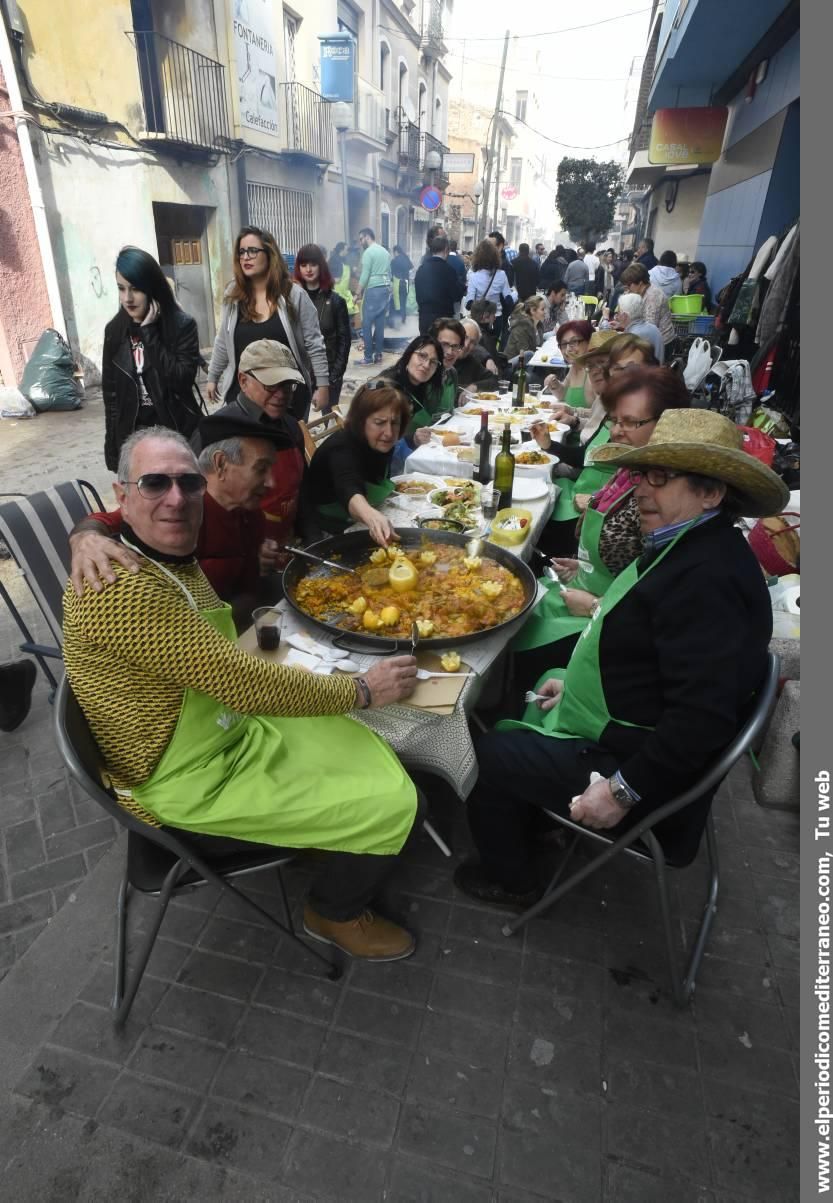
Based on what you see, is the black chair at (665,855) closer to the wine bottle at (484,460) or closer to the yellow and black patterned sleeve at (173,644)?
the yellow and black patterned sleeve at (173,644)

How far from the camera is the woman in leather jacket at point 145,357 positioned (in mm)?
4156

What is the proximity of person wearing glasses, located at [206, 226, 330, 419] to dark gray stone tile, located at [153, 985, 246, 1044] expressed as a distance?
3.62 meters

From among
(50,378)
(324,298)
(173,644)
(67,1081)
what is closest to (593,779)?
(173,644)

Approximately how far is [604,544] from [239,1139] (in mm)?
2446

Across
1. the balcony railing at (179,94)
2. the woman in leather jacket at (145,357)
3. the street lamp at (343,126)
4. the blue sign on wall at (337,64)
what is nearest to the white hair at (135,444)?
the woman in leather jacket at (145,357)

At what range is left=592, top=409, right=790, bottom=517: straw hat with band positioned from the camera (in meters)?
1.86

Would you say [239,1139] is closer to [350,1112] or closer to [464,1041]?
[350,1112]

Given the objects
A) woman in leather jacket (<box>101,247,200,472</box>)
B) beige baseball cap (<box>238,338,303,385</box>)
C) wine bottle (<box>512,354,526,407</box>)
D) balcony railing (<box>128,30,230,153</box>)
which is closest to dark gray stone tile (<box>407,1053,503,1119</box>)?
beige baseball cap (<box>238,338,303,385</box>)

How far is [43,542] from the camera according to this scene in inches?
121

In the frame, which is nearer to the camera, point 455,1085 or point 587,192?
point 455,1085

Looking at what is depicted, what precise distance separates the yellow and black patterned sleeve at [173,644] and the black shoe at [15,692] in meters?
1.96

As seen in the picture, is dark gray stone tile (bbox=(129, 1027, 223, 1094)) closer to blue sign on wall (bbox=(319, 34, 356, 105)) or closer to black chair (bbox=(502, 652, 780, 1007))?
black chair (bbox=(502, 652, 780, 1007))

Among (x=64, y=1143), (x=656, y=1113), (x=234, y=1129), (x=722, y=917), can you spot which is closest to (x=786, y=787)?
(x=722, y=917)

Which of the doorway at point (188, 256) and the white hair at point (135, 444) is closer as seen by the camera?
the white hair at point (135, 444)
